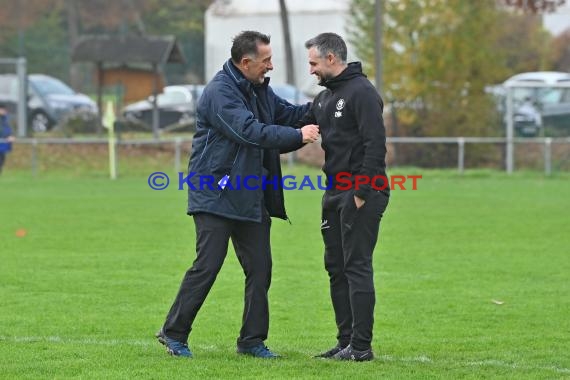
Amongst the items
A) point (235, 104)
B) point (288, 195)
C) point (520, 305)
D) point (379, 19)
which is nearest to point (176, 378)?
point (235, 104)

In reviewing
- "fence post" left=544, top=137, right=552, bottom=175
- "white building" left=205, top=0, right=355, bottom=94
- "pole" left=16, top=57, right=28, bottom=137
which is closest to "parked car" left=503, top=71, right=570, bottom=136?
"fence post" left=544, top=137, right=552, bottom=175

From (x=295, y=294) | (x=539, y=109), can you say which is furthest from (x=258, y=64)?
(x=539, y=109)

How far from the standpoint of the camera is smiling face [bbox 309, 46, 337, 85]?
25.5 ft

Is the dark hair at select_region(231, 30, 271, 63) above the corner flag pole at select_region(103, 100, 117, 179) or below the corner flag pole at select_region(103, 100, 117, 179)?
above

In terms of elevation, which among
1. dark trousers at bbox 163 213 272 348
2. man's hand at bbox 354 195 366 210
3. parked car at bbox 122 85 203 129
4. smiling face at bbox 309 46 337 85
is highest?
parked car at bbox 122 85 203 129

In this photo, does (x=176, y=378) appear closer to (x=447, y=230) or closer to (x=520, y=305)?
(x=520, y=305)

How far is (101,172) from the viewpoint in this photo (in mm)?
29094

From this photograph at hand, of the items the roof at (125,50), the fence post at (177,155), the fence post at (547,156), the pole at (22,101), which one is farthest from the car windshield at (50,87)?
the fence post at (547,156)

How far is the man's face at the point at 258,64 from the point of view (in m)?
7.85

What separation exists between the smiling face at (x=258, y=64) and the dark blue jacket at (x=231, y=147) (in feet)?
0.20

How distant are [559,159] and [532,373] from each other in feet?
71.4

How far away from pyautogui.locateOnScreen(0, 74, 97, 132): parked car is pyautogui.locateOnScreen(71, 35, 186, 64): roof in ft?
5.32

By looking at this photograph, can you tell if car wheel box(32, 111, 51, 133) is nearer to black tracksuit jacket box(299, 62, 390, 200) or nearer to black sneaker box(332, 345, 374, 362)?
black tracksuit jacket box(299, 62, 390, 200)

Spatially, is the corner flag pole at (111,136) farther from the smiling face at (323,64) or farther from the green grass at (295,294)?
the smiling face at (323,64)
